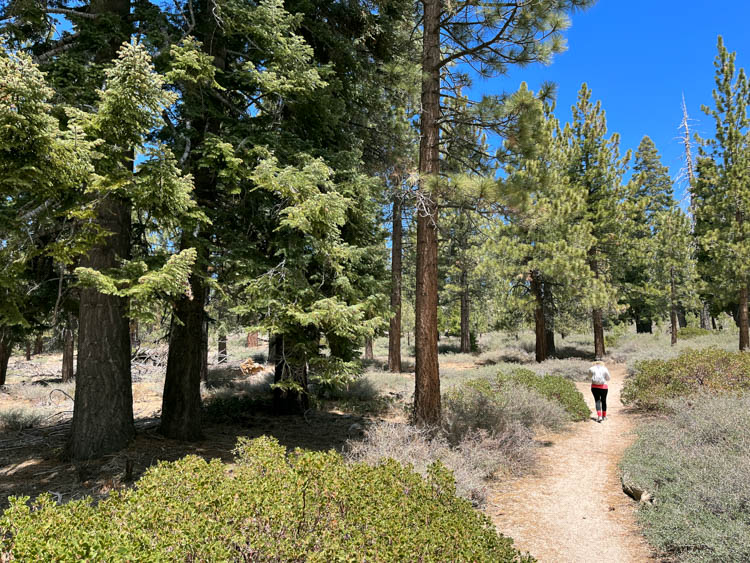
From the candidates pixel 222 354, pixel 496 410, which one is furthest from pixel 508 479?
pixel 222 354

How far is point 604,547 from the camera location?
15.0ft

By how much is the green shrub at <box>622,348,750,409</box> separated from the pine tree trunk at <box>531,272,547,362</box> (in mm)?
8245

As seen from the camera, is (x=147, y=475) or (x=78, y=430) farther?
(x=78, y=430)

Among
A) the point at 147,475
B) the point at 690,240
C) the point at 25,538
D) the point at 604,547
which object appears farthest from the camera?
the point at 690,240

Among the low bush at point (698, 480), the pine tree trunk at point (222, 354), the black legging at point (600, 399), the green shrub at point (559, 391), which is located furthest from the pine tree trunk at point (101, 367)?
the pine tree trunk at point (222, 354)

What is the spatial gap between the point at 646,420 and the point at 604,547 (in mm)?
5912

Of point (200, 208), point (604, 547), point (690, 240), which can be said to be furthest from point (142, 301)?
point (690, 240)

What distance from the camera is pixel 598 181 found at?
1992 centimetres

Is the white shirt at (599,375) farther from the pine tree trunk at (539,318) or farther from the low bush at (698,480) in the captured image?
the pine tree trunk at (539,318)

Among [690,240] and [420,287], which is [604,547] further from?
[690,240]

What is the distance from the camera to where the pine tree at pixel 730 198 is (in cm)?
1702

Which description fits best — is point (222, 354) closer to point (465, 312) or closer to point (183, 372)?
point (183, 372)

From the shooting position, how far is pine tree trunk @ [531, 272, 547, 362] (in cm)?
1883

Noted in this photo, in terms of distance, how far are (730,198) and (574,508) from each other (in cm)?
1766
